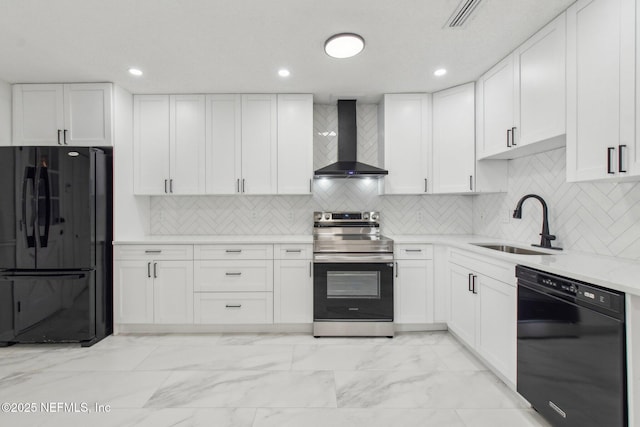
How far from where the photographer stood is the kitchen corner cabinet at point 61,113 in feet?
9.70

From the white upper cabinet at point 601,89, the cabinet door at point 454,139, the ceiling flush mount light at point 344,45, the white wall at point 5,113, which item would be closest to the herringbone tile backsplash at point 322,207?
the cabinet door at point 454,139

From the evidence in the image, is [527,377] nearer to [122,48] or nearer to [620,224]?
[620,224]

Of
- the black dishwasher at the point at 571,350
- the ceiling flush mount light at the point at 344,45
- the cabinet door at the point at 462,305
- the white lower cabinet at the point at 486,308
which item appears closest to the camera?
the black dishwasher at the point at 571,350

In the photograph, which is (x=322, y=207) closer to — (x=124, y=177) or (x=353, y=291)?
(x=353, y=291)

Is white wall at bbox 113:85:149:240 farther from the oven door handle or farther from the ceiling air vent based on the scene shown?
the ceiling air vent

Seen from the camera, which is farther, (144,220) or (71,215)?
(144,220)

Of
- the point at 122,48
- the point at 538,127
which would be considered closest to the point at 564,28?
the point at 538,127

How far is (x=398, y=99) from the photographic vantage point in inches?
129

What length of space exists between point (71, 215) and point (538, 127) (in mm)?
3855

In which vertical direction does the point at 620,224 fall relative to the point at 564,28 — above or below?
below

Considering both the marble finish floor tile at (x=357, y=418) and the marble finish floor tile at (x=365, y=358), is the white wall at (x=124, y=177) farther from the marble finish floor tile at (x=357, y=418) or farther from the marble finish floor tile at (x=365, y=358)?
the marble finish floor tile at (x=357, y=418)

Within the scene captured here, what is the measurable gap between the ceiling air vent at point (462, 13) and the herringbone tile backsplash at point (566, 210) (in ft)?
4.19

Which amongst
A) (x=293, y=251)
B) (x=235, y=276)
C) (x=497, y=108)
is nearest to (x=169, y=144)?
(x=235, y=276)

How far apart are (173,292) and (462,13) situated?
129 inches
